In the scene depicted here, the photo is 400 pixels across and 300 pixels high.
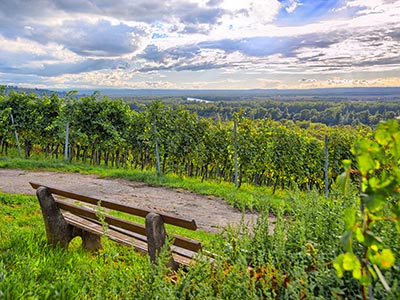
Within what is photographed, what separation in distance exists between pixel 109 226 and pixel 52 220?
70 centimetres

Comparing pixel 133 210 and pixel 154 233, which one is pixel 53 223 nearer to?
pixel 133 210

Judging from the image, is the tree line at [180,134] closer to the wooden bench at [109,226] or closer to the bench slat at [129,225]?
the wooden bench at [109,226]

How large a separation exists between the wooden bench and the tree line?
9394mm

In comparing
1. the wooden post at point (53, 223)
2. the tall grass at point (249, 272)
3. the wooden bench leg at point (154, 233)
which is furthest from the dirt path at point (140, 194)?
the tall grass at point (249, 272)

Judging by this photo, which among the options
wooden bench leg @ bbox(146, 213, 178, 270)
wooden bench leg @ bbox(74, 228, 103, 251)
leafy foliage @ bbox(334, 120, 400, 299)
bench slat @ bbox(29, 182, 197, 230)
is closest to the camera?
leafy foliage @ bbox(334, 120, 400, 299)

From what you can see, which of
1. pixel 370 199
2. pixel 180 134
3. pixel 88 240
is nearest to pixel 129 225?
pixel 88 240

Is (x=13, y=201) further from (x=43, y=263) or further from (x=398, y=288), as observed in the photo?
(x=398, y=288)

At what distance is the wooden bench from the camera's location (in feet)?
9.77

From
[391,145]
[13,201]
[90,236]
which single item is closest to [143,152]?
[13,201]

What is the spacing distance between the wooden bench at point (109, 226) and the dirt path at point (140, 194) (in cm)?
317

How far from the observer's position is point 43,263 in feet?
11.3

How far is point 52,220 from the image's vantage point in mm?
4172

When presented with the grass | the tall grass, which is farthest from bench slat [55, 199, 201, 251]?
the grass

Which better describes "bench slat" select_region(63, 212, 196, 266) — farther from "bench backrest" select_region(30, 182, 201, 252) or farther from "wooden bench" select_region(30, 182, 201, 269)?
"bench backrest" select_region(30, 182, 201, 252)
